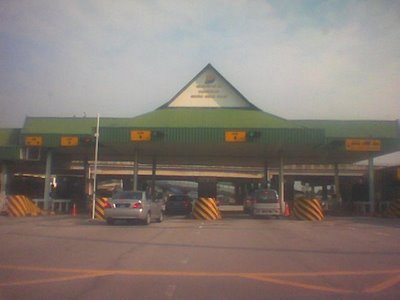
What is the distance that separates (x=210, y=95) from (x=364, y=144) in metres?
11.7

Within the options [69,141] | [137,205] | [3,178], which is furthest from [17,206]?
[3,178]

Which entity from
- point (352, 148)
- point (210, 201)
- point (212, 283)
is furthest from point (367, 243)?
point (352, 148)

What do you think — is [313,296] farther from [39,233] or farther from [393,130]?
[393,130]

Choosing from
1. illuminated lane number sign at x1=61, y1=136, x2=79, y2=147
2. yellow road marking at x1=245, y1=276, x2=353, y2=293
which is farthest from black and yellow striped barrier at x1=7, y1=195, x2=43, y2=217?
yellow road marking at x1=245, y1=276, x2=353, y2=293

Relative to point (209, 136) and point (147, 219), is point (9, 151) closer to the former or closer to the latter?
point (209, 136)

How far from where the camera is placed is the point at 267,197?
30.2 metres

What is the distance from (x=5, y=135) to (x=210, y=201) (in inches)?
741

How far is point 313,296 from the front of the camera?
25.4 ft

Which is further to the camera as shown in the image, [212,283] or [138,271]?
[138,271]

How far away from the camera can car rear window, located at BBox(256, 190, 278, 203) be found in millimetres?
30062

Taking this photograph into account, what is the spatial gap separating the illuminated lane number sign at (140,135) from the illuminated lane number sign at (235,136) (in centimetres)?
470

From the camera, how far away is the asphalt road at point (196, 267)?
7.98m

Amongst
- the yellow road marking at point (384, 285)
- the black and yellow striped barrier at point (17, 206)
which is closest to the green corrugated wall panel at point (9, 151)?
the black and yellow striped barrier at point (17, 206)

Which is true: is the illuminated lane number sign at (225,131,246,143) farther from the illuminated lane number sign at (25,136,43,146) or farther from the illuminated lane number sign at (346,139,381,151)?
the illuminated lane number sign at (25,136,43,146)
